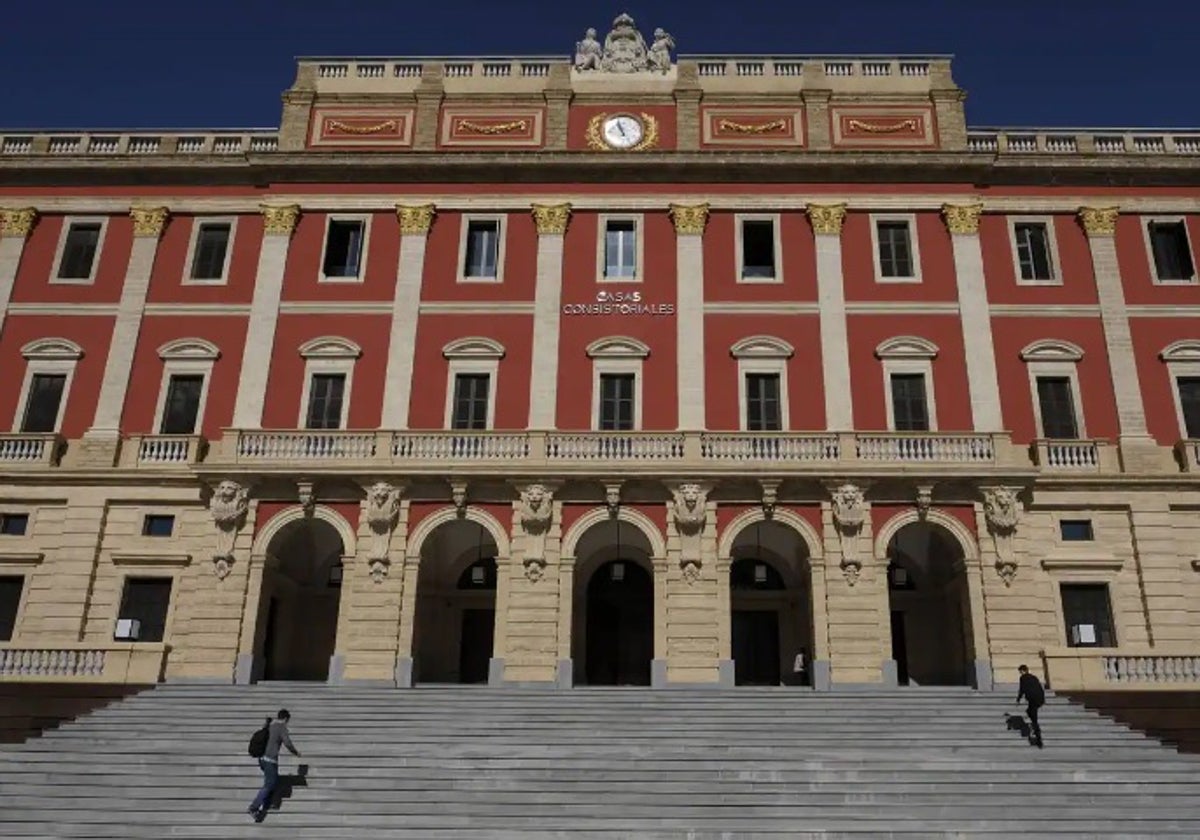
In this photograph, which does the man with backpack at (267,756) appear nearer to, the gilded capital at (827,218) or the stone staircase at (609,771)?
A: the stone staircase at (609,771)

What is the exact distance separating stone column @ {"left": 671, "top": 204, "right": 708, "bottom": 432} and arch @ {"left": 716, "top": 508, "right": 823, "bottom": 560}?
2877 millimetres

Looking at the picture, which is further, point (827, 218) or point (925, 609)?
point (827, 218)

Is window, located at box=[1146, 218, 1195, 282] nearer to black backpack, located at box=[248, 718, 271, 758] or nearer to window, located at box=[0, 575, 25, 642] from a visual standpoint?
black backpack, located at box=[248, 718, 271, 758]

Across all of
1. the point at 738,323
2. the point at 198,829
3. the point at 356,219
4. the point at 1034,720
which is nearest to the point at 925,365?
the point at 738,323

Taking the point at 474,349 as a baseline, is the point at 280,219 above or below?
above

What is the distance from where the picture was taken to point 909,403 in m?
29.9

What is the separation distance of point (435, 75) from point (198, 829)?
82.5ft

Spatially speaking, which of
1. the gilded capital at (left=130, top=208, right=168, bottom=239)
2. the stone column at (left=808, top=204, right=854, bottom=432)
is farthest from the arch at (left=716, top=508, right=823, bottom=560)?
the gilded capital at (left=130, top=208, right=168, bottom=239)

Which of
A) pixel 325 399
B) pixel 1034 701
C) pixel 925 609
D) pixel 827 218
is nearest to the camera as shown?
pixel 1034 701

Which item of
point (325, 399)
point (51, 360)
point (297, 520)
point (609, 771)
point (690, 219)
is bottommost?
point (609, 771)

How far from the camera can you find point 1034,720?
21.0 metres

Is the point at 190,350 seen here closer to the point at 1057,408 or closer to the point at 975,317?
the point at 975,317

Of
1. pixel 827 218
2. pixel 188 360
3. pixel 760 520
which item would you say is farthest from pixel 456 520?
pixel 827 218

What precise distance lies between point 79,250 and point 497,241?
44.2ft
